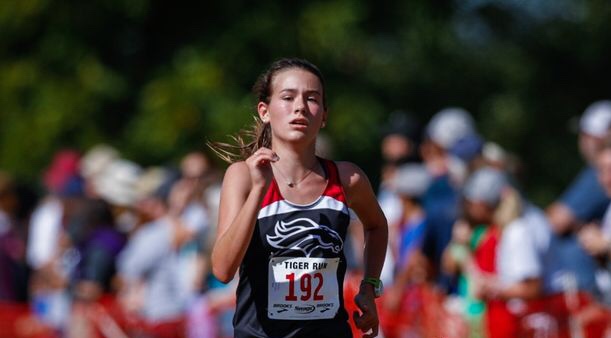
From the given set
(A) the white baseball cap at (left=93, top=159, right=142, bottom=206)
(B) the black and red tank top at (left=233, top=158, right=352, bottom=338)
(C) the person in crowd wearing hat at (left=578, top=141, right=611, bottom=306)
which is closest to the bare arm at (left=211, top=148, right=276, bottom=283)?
(B) the black and red tank top at (left=233, top=158, right=352, bottom=338)

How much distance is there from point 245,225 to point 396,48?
15.4 metres

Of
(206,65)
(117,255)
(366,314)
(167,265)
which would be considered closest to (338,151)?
(206,65)

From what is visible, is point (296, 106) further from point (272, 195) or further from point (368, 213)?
point (368, 213)

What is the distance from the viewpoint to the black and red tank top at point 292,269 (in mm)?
5449

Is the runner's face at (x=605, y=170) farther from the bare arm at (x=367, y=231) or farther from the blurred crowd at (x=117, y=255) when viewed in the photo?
the bare arm at (x=367, y=231)

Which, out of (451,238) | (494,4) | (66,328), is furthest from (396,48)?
(451,238)

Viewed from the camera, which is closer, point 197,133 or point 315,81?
point 315,81

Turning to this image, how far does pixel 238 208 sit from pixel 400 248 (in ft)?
14.9

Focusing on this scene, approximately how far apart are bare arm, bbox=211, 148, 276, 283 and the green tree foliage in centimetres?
1195

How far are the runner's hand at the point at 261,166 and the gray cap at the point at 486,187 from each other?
3643 millimetres

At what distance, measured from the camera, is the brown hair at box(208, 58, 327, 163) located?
5.68 m

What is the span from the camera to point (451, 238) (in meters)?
9.58

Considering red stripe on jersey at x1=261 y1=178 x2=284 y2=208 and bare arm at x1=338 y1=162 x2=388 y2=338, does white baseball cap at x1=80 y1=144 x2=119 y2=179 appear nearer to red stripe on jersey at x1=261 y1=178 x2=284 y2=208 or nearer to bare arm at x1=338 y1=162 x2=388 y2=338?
bare arm at x1=338 y1=162 x2=388 y2=338

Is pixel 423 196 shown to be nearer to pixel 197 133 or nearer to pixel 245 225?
pixel 245 225
